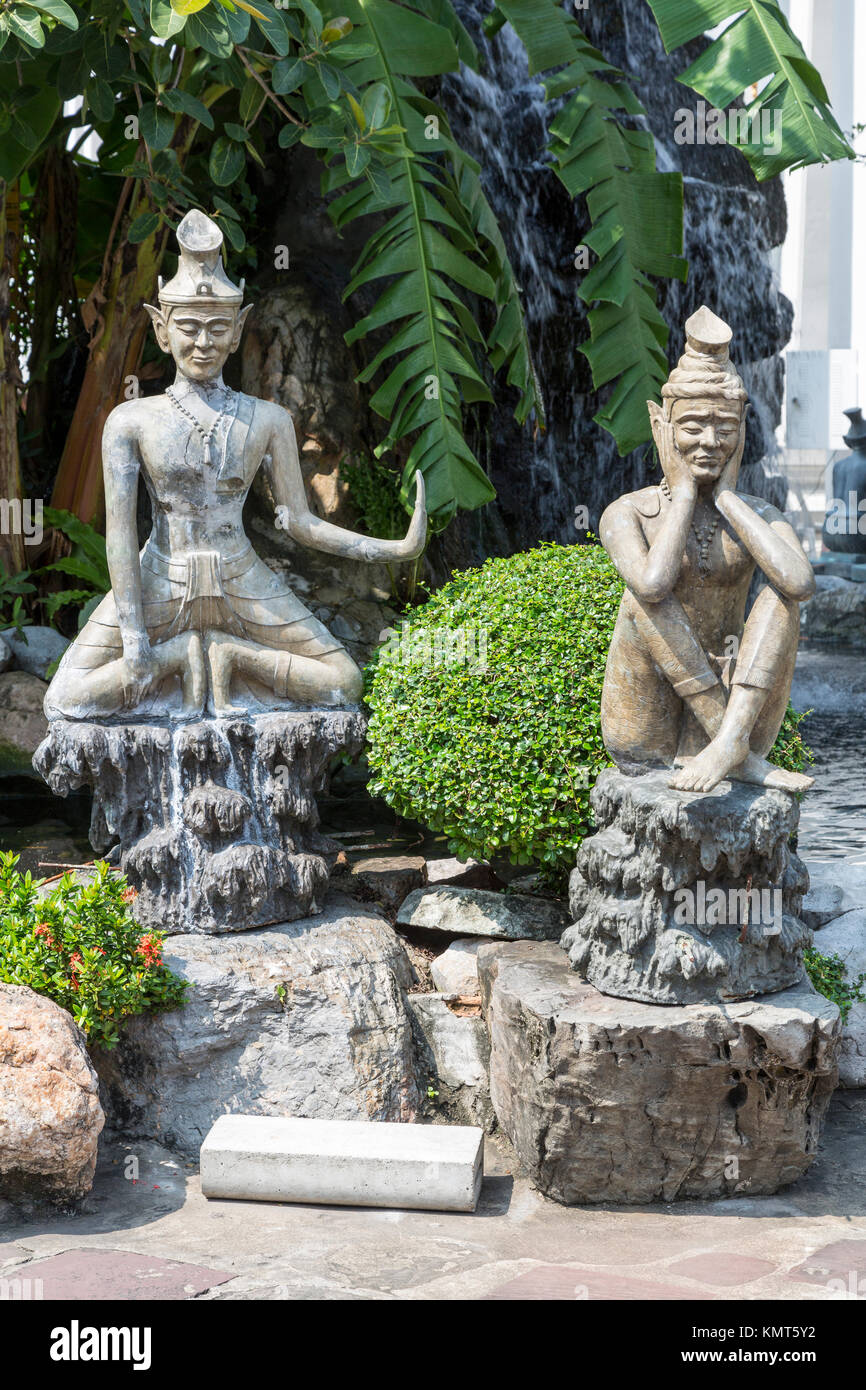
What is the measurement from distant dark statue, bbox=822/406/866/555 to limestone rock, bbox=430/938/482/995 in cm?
1172

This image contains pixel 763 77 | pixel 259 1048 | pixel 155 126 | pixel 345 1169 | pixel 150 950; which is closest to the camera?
pixel 345 1169

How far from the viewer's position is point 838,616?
14.7 m

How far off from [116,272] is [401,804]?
4490 millimetres

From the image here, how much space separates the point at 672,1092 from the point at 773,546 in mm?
1934

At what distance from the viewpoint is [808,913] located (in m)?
6.20

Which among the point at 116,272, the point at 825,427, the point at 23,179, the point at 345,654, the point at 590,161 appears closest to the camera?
the point at 345,654

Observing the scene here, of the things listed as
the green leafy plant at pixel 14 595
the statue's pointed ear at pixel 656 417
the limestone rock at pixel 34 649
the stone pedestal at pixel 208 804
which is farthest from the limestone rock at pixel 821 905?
the green leafy plant at pixel 14 595

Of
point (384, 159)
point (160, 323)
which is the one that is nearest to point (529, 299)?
point (384, 159)

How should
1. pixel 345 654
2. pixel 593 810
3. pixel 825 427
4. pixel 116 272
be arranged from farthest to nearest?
pixel 825 427, pixel 116 272, pixel 345 654, pixel 593 810

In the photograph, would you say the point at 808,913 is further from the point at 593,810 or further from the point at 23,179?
the point at 23,179

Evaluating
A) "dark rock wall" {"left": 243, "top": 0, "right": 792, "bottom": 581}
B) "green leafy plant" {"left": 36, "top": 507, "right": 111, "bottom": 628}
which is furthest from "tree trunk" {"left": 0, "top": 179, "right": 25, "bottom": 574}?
"dark rock wall" {"left": 243, "top": 0, "right": 792, "bottom": 581}

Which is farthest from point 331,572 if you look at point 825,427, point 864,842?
point 825,427

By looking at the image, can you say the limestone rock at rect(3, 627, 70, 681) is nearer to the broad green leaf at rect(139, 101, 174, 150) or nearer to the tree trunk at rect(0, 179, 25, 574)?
the tree trunk at rect(0, 179, 25, 574)

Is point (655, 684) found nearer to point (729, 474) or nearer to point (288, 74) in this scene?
point (729, 474)
